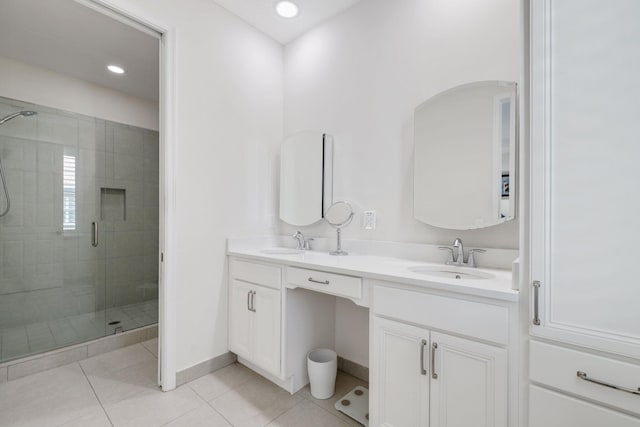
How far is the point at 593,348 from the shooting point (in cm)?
82

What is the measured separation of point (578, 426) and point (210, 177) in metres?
2.17

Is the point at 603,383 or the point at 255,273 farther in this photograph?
the point at 255,273

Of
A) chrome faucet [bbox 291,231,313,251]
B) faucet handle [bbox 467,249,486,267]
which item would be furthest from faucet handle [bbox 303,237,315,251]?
faucet handle [bbox 467,249,486,267]

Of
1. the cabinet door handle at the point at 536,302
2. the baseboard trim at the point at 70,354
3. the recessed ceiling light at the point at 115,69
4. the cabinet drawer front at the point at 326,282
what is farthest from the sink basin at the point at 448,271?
the recessed ceiling light at the point at 115,69

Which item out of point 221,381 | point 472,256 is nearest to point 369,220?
point 472,256

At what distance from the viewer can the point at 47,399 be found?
1675 millimetres

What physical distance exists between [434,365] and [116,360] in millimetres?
2349

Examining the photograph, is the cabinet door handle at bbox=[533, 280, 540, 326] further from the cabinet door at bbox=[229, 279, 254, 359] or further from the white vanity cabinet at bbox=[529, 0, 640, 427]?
the cabinet door at bbox=[229, 279, 254, 359]

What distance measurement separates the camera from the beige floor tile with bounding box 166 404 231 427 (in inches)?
57.9

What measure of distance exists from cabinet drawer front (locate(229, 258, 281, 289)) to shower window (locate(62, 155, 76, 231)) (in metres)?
1.74

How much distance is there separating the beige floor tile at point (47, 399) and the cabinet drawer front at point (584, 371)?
2.20 meters

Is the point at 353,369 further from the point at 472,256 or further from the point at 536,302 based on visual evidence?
the point at 536,302

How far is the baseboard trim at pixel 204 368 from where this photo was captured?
185 cm

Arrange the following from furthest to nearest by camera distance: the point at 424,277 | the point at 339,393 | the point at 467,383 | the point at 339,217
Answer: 1. the point at 339,217
2. the point at 339,393
3. the point at 424,277
4. the point at 467,383
